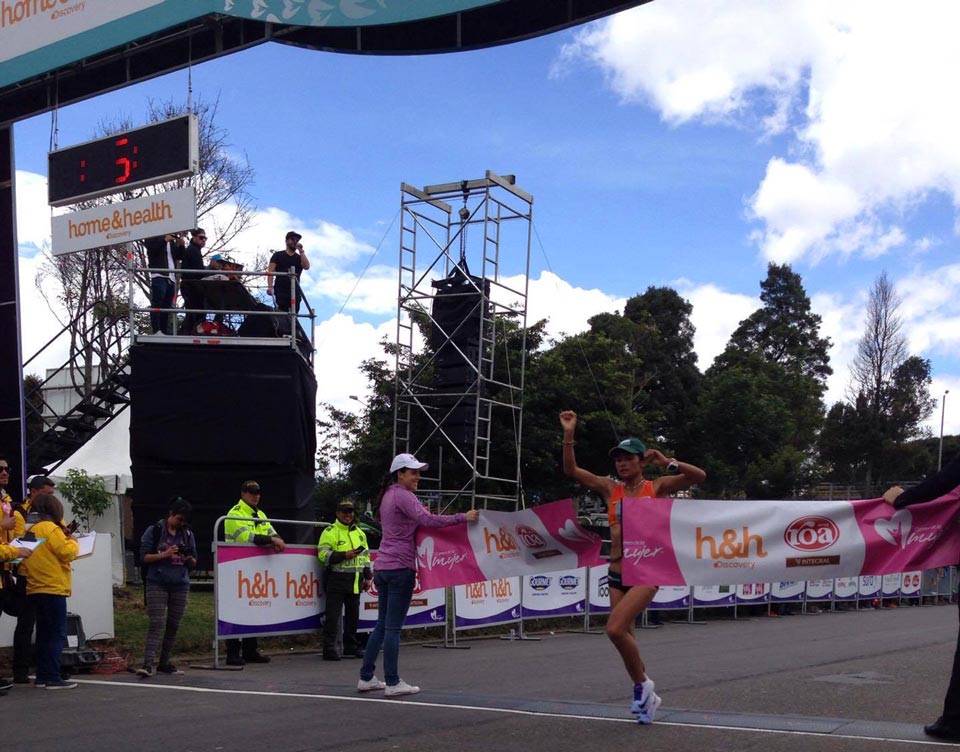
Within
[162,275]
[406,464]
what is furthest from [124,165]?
[406,464]

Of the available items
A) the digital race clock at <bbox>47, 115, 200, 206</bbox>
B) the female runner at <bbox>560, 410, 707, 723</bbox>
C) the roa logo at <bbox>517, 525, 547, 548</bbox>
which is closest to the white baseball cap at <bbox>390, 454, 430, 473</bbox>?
the roa logo at <bbox>517, 525, 547, 548</bbox>

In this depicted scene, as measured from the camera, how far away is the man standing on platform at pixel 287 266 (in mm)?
18406

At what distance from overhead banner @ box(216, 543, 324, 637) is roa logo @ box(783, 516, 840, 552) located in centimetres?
668

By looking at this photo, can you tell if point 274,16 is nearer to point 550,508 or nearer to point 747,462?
point 550,508

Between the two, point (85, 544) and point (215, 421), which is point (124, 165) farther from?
point (85, 544)

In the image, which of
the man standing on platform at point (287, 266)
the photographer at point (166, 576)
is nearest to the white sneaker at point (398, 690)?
the photographer at point (166, 576)

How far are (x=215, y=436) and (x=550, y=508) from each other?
32.5ft

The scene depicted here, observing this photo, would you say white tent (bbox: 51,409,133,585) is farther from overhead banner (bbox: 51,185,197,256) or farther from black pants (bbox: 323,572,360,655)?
black pants (bbox: 323,572,360,655)

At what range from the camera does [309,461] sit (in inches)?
730

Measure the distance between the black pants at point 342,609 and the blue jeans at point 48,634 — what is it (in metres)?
3.64

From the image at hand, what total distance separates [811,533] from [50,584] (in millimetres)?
6805

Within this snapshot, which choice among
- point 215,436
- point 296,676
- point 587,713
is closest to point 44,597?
point 296,676

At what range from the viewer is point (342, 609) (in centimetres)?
1353

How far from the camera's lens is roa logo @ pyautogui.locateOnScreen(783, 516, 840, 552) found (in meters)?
7.61
